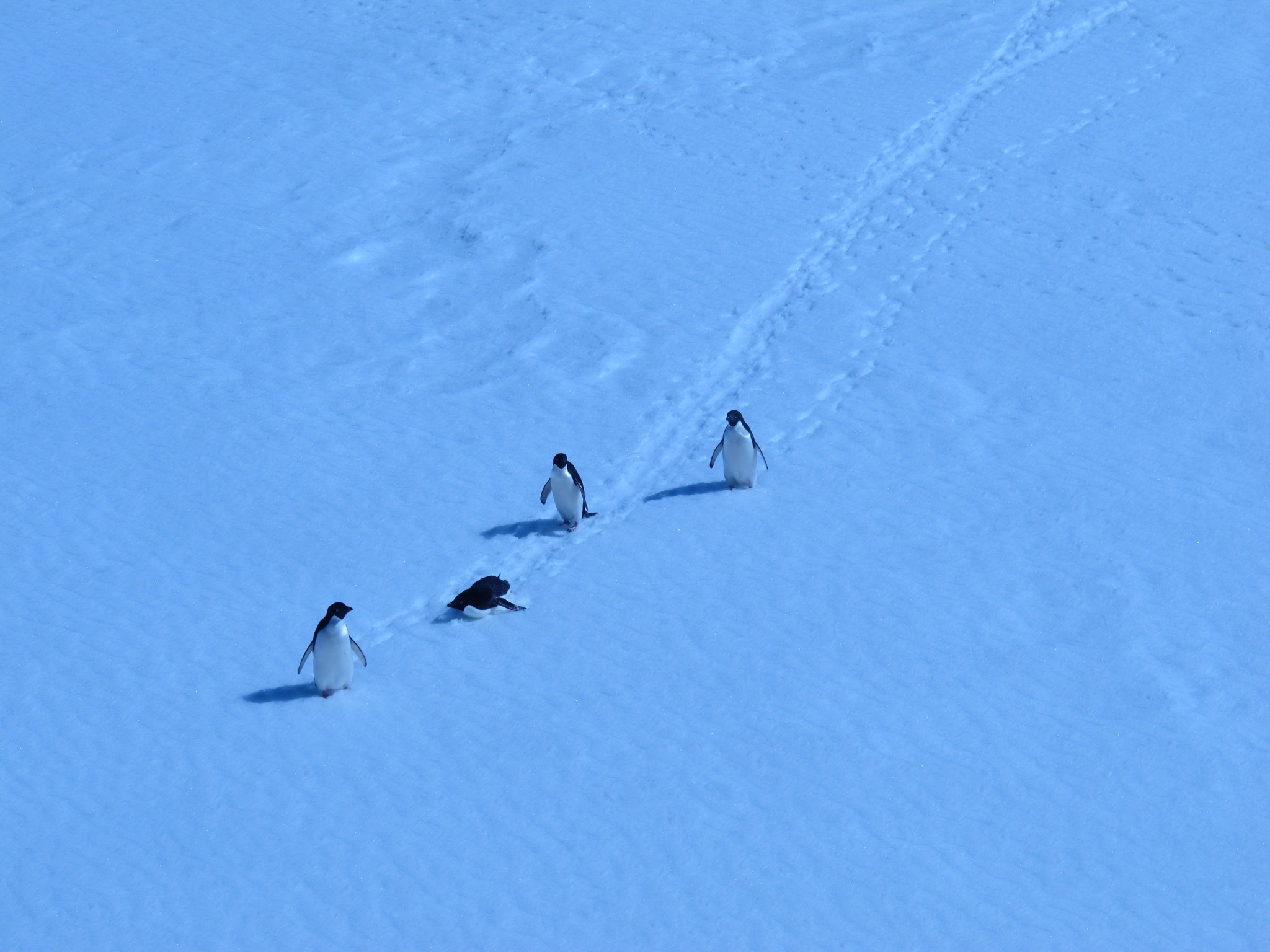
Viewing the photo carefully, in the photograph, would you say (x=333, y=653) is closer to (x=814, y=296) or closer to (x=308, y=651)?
(x=308, y=651)

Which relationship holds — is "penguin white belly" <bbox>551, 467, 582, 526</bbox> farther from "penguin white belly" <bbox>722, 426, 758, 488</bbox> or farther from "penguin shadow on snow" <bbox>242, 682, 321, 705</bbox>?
"penguin shadow on snow" <bbox>242, 682, 321, 705</bbox>

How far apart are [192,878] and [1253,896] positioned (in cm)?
458

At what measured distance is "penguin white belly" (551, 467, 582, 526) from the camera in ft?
26.8

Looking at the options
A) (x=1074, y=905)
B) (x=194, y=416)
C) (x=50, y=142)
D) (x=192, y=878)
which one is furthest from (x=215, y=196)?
(x=1074, y=905)

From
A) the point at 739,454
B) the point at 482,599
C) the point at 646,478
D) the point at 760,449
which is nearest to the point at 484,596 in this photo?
the point at 482,599

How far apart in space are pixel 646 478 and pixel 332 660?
→ 2917mm

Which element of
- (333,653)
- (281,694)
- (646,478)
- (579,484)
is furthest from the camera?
(646,478)

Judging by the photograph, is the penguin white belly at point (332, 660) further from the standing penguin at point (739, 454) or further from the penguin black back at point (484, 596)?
the standing penguin at point (739, 454)

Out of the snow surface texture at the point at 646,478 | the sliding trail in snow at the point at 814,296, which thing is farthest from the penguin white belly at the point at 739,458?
the sliding trail in snow at the point at 814,296

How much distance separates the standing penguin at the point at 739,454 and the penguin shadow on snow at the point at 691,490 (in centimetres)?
7

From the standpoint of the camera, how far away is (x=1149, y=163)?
500 inches

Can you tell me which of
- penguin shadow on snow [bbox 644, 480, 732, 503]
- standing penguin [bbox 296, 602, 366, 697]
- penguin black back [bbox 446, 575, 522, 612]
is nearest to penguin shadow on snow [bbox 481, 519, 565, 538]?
penguin shadow on snow [bbox 644, 480, 732, 503]

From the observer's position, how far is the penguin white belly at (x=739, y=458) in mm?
8438

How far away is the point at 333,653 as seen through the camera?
6738mm
